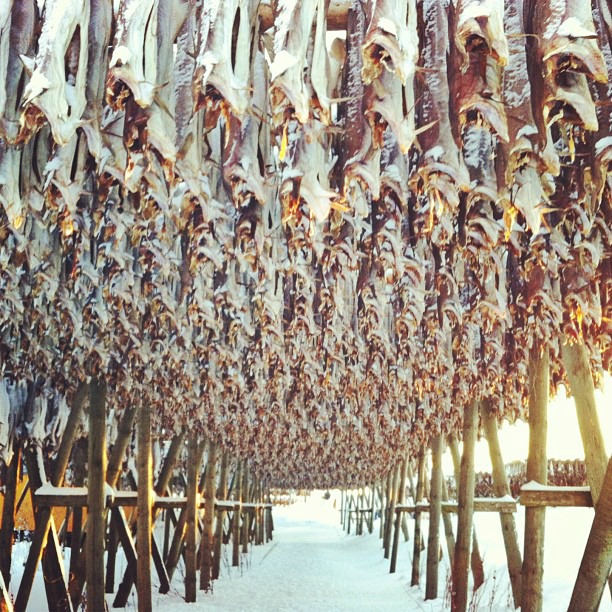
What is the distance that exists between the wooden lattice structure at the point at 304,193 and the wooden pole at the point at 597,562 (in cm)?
4

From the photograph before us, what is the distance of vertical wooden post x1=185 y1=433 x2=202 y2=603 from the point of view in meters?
13.2

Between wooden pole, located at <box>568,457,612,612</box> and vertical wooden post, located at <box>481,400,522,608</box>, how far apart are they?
5.51 m

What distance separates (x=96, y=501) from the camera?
Answer: 30.0 ft

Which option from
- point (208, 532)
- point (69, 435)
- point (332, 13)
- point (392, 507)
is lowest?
point (392, 507)

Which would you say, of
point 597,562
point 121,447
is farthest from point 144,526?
point 597,562

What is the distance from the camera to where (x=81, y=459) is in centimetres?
1692

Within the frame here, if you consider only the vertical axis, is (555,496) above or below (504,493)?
above

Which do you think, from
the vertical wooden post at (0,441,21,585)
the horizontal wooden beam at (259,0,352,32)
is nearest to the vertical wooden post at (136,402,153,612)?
the vertical wooden post at (0,441,21,585)

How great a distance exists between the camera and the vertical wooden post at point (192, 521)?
43.3ft

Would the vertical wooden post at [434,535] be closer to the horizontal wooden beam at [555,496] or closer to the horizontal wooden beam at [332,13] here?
the horizontal wooden beam at [555,496]

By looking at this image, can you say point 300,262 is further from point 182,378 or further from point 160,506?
point 160,506

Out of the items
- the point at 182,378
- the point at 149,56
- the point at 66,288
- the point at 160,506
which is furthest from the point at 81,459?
the point at 149,56

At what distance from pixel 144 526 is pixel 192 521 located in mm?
3744

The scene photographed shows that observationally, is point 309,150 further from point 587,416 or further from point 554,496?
point 554,496
